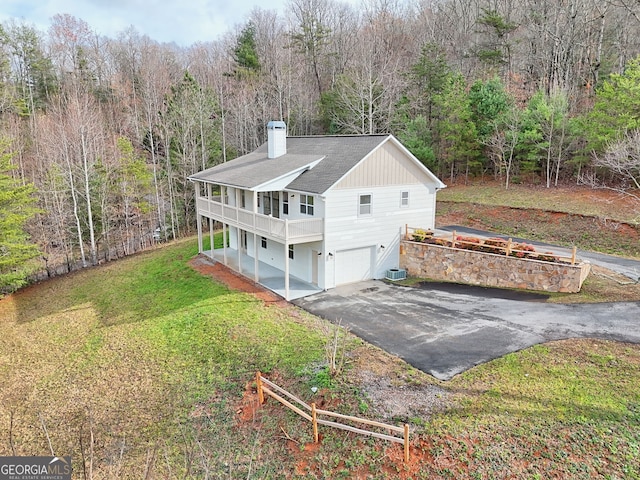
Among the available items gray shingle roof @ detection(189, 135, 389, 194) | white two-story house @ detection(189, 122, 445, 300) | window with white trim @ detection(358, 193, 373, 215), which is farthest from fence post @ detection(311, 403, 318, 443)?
window with white trim @ detection(358, 193, 373, 215)

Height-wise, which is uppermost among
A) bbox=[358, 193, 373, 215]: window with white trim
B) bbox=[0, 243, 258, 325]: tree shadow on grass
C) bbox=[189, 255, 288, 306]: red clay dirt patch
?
bbox=[358, 193, 373, 215]: window with white trim

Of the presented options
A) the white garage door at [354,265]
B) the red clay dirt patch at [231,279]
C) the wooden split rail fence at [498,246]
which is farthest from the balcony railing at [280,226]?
the wooden split rail fence at [498,246]

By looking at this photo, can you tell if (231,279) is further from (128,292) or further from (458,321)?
(458,321)

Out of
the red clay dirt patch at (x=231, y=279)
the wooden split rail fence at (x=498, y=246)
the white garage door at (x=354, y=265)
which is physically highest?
the wooden split rail fence at (x=498, y=246)

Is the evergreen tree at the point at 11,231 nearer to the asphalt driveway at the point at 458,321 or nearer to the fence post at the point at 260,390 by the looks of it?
the asphalt driveway at the point at 458,321

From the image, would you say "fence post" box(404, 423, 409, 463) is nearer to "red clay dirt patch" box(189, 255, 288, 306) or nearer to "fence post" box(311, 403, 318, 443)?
"fence post" box(311, 403, 318, 443)

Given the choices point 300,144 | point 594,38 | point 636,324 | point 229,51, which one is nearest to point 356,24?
point 229,51

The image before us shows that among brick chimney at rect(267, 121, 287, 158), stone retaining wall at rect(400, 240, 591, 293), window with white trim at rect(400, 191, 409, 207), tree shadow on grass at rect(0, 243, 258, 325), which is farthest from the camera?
brick chimney at rect(267, 121, 287, 158)
